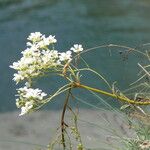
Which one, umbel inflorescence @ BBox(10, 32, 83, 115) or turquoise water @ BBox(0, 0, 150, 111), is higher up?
turquoise water @ BBox(0, 0, 150, 111)

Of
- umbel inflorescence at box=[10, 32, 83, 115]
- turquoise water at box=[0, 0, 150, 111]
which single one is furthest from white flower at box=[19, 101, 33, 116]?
turquoise water at box=[0, 0, 150, 111]

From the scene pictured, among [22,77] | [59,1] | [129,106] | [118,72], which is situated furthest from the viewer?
[59,1]

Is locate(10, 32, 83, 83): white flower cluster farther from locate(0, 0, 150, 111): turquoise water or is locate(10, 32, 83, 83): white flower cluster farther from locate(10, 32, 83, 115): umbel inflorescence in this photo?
locate(0, 0, 150, 111): turquoise water

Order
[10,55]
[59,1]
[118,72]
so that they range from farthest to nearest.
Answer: [59,1] → [10,55] → [118,72]

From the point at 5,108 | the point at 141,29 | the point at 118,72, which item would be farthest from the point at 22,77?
the point at 141,29

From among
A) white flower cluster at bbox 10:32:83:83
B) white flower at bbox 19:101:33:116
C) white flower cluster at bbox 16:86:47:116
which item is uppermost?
white flower cluster at bbox 10:32:83:83

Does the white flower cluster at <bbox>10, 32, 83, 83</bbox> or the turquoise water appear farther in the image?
the turquoise water

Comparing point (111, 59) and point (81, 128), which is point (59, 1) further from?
point (81, 128)

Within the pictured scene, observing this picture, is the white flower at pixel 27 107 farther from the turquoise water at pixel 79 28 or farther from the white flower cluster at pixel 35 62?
the turquoise water at pixel 79 28

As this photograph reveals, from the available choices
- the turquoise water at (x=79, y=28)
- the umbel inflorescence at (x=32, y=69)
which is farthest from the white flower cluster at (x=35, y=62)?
the turquoise water at (x=79, y=28)

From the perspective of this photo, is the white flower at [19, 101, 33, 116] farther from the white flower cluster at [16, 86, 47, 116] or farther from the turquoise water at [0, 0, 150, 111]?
the turquoise water at [0, 0, 150, 111]
